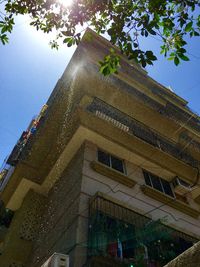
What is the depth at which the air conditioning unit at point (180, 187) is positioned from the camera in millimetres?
9078

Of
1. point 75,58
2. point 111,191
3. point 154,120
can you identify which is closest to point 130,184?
point 111,191

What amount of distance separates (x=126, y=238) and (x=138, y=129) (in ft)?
16.8

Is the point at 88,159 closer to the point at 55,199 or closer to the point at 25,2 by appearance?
the point at 55,199

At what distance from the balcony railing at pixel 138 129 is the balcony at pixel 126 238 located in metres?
3.59

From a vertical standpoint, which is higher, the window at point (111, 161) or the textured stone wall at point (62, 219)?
the window at point (111, 161)

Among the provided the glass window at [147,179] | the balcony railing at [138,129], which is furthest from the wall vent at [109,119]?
the glass window at [147,179]

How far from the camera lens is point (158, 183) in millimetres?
9086

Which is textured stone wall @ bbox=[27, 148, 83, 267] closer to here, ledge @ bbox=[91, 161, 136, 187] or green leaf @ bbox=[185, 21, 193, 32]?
ledge @ bbox=[91, 161, 136, 187]

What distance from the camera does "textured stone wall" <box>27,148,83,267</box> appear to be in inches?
238

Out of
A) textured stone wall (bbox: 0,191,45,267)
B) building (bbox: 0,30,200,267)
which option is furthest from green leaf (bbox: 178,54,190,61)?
textured stone wall (bbox: 0,191,45,267)

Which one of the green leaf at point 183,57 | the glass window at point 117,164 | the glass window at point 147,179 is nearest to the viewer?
the green leaf at point 183,57

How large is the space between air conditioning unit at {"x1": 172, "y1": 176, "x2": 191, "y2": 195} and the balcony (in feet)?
6.61

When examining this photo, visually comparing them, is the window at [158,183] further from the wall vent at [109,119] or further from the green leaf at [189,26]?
the green leaf at [189,26]

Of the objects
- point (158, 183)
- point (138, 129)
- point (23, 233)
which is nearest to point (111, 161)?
point (158, 183)
